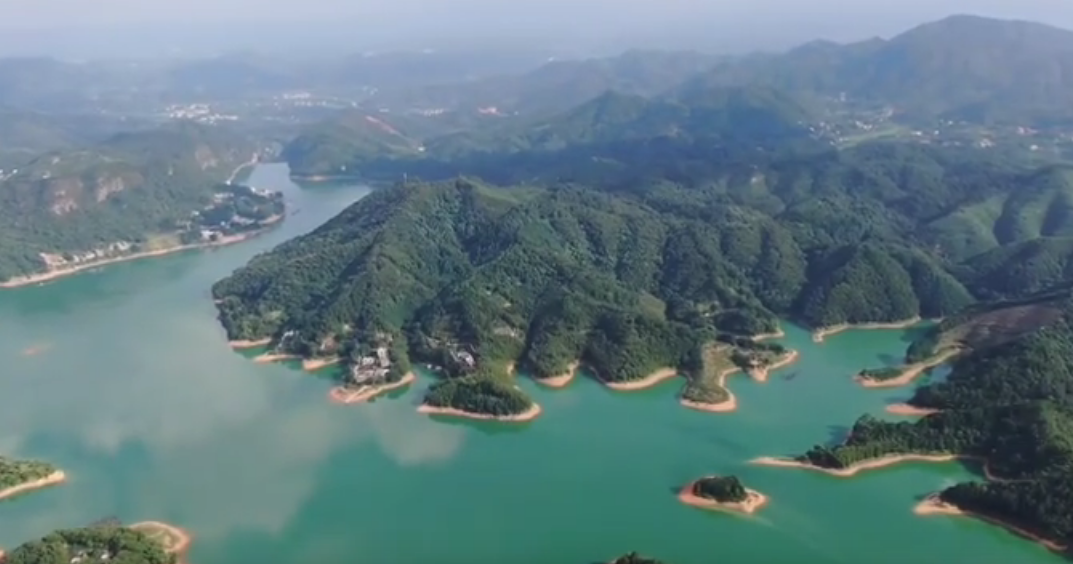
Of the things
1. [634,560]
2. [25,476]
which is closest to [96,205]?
[25,476]

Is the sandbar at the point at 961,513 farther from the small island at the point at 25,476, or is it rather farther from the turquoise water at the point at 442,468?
the small island at the point at 25,476

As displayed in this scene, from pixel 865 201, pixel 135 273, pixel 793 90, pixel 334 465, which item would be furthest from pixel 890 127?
pixel 334 465

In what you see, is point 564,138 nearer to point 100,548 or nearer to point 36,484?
point 36,484

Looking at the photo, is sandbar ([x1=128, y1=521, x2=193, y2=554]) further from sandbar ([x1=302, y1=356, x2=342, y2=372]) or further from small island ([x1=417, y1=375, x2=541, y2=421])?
sandbar ([x1=302, y1=356, x2=342, y2=372])

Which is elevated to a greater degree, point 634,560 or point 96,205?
point 634,560

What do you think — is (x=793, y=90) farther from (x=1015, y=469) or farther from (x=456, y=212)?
(x=1015, y=469)
